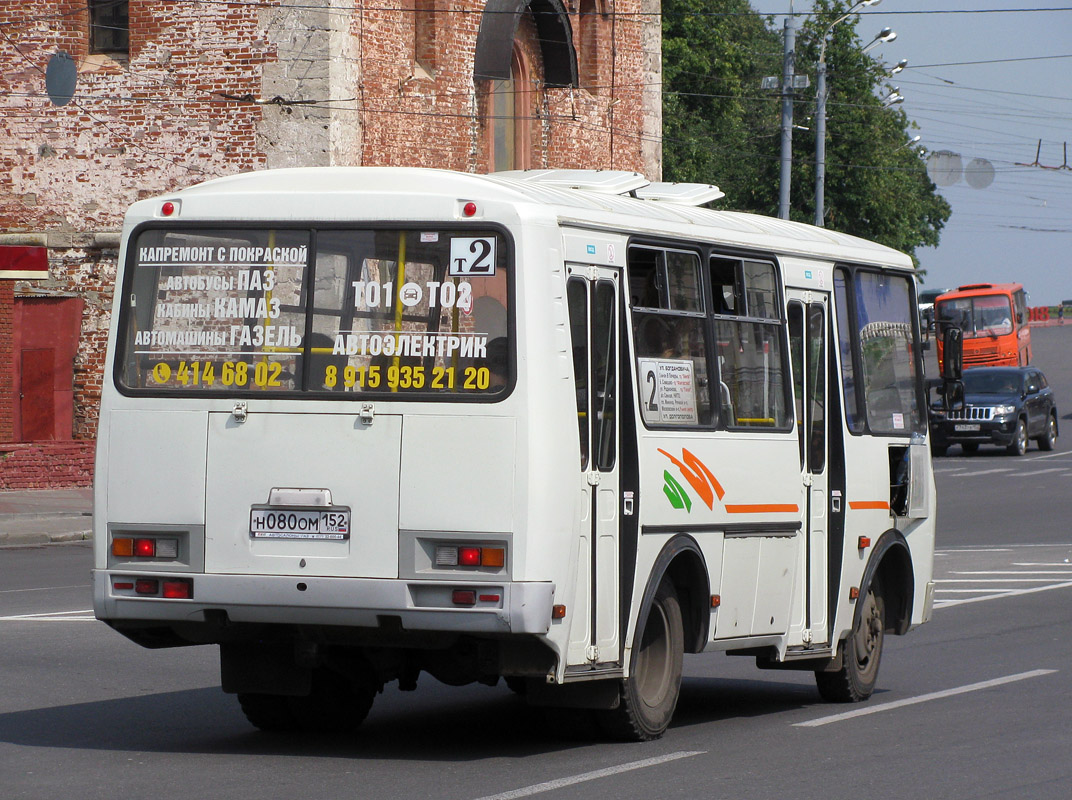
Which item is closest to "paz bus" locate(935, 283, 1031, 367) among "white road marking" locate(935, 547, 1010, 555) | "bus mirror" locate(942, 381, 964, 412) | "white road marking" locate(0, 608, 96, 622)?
"white road marking" locate(935, 547, 1010, 555)

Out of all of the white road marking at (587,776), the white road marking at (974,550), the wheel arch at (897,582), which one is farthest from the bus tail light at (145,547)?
the white road marking at (974,550)

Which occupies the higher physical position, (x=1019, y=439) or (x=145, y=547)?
(x=1019, y=439)

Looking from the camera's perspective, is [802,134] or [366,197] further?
[802,134]

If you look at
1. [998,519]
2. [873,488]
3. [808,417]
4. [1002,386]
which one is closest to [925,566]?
[873,488]

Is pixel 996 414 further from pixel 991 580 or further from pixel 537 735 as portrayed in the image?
pixel 537 735

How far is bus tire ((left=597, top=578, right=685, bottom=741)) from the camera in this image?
881cm

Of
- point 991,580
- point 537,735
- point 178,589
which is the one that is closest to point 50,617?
point 537,735

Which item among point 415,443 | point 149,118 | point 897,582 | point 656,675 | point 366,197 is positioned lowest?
point 656,675

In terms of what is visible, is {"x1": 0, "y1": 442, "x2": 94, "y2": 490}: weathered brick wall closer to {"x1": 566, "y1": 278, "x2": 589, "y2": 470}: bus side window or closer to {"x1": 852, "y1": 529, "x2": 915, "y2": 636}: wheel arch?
{"x1": 852, "y1": 529, "x2": 915, "y2": 636}: wheel arch

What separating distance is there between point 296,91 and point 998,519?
12409 millimetres

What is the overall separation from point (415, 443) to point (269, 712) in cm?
202

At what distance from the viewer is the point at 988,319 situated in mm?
57906

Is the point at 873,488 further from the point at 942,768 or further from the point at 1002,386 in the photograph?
the point at 1002,386

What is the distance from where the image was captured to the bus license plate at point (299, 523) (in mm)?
8094
